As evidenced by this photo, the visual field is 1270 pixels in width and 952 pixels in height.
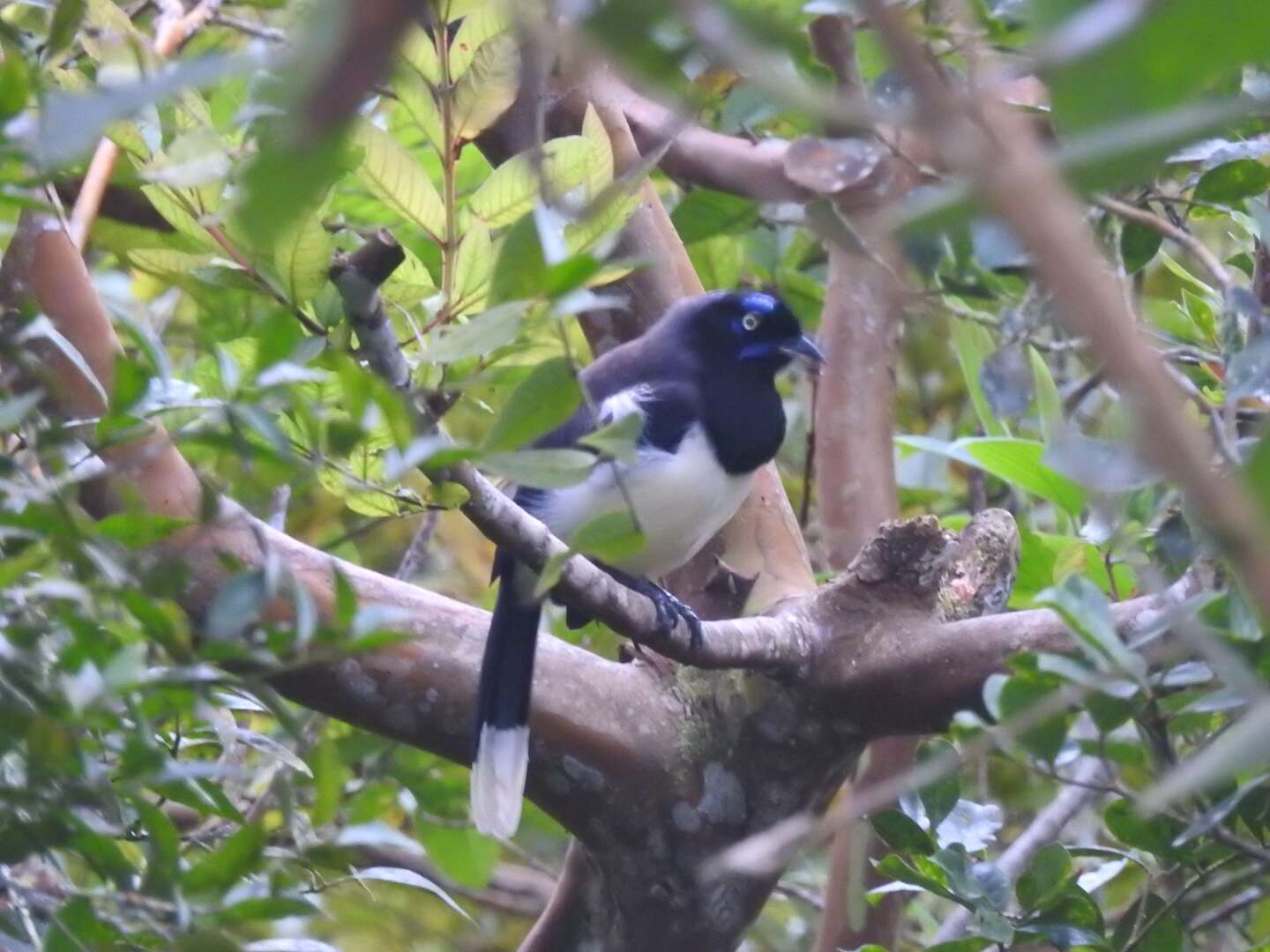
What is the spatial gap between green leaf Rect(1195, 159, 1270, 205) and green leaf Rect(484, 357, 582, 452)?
4.10 feet

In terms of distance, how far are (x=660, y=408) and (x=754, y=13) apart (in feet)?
8.56

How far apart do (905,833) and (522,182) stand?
1002 mm

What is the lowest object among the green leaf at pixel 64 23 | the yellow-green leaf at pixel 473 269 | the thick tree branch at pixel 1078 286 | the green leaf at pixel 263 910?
the green leaf at pixel 263 910

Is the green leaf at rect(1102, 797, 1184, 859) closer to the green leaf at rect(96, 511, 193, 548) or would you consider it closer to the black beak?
the green leaf at rect(96, 511, 193, 548)

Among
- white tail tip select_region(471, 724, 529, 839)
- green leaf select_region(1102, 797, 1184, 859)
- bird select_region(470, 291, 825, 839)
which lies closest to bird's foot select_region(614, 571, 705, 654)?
bird select_region(470, 291, 825, 839)

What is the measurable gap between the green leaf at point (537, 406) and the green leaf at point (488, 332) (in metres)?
0.05

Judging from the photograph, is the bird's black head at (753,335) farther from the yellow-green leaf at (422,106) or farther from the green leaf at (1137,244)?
the yellow-green leaf at (422,106)

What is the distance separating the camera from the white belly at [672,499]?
2.94 m

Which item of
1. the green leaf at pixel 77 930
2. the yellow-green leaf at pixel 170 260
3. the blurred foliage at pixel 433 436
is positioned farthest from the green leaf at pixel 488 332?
the yellow-green leaf at pixel 170 260

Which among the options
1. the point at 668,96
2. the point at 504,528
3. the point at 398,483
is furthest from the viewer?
the point at 398,483

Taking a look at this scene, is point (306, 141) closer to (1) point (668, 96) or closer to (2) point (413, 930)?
(1) point (668, 96)

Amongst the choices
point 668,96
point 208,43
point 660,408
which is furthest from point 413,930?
point 668,96

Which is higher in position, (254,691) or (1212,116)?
(1212,116)

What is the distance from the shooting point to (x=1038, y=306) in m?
2.71
